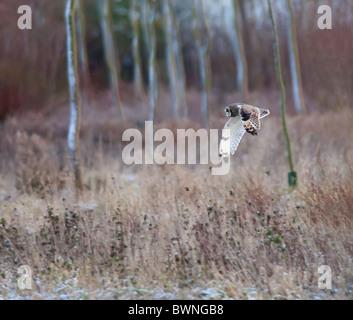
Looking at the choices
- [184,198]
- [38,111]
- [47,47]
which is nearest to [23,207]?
[184,198]

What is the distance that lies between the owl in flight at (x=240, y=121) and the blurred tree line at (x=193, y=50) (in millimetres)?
1701

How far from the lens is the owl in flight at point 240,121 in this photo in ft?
18.9

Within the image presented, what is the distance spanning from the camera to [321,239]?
19.8 ft

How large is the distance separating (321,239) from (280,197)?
1.23 meters

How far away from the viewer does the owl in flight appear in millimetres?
5773

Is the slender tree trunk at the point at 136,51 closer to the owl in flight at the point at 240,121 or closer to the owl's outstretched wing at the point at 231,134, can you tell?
the owl's outstretched wing at the point at 231,134

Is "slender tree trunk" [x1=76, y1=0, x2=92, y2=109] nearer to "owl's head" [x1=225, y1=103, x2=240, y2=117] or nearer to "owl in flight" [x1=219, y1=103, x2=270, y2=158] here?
"owl in flight" [x1=219, y1=103, x2=270, y2=158]

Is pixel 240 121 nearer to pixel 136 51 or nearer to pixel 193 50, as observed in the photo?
pixel 136 51

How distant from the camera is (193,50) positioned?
33656mm

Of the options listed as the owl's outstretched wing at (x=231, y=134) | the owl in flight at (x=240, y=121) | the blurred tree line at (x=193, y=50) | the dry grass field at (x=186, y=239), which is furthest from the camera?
the blurred tree line at (x=193, y=50)

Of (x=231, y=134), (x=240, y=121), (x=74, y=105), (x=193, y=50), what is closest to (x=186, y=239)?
(x=231, y=134)

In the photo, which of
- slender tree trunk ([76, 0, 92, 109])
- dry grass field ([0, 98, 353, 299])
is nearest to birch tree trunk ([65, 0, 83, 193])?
dry grass field ([0, 98, 353, 299])

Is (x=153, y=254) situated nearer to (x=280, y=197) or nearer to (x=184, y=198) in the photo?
(x=184, y=198)

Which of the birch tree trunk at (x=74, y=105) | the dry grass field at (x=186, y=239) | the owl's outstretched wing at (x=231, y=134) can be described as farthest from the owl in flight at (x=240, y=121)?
the birch tree trunk at (x=74, y=105)
